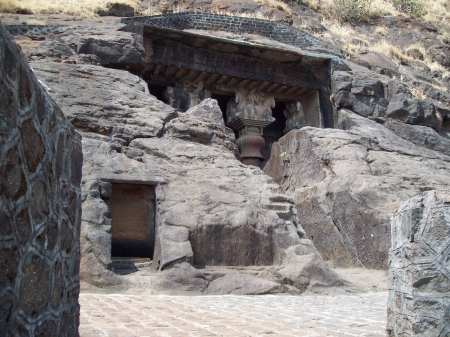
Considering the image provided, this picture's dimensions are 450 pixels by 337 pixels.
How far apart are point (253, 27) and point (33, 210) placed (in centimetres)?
1443

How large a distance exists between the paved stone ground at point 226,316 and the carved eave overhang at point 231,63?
29.6 ft

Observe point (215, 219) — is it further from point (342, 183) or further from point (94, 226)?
point (342, 183)

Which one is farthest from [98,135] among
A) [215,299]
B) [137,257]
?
[215,299]

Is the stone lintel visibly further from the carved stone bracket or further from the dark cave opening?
the dark cave opening

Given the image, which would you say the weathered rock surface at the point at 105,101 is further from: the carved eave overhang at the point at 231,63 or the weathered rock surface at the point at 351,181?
the carved eave overhang at the point at 231,63

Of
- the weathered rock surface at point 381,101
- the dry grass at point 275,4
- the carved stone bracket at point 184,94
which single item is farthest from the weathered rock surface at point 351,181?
the dry grass at point 275,4

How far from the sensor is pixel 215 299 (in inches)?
177

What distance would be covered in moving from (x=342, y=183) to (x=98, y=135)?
3815mm

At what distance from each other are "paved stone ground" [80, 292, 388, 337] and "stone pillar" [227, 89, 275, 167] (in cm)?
926

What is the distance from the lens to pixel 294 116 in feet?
48.9

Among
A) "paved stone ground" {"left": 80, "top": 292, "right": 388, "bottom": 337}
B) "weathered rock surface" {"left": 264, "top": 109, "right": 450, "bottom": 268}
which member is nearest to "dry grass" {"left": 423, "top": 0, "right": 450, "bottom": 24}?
"weathered rock surface" {"left": 264, "top": 109, "right": 450, "bottom": 268}

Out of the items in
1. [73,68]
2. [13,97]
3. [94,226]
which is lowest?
[94,226]

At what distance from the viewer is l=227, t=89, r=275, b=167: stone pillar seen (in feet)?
45.6

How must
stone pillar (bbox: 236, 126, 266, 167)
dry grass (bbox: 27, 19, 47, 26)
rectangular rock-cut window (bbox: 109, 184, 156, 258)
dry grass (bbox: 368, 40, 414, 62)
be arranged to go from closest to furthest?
rectangular rock-cut window (bbox: 109, 184, 156, 258) < dry grass (bbox: 27, 19, 47, 26) < stone pillar (bbox: 236, 126, 266, 167) < dry grass (bbox: 368, 40, 414, 62)
